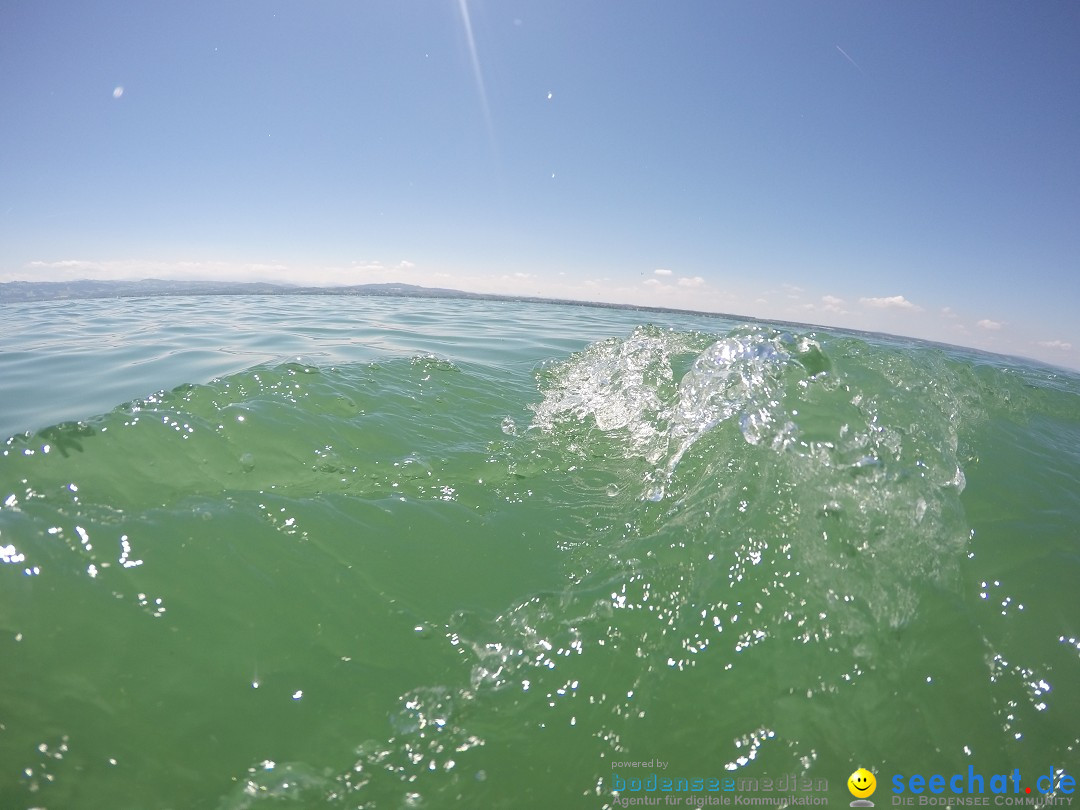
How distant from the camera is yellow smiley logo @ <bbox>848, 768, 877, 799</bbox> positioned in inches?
80.5

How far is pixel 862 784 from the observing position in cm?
207

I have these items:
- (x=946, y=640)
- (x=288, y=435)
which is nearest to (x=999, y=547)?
(x=946, y=640)

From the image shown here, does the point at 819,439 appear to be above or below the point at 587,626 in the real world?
above

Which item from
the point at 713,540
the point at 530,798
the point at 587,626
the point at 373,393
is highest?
the point at 373,393

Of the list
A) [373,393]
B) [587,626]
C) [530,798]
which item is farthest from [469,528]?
[373,393]

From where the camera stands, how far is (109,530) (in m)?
2.83

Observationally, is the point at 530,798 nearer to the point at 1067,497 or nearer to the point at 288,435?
the point at 288,435

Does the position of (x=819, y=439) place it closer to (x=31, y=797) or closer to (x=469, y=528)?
(x=469, y=528)

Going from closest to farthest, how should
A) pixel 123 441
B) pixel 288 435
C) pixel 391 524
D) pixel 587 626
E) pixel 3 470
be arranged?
pixel 587 626 < pixel 3 470 < pixel 391 524 < pixel 123 441 < pixel 288 435

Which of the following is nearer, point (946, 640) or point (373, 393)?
point (946, 640)

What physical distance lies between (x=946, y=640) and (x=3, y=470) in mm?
6299

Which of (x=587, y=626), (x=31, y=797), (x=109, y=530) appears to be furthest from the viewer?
(x=109, y=530)

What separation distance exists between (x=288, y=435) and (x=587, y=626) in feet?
11.1

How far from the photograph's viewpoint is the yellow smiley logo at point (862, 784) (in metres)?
2.04
